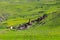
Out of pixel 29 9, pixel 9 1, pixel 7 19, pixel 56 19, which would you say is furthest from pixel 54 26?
pixel 9 1

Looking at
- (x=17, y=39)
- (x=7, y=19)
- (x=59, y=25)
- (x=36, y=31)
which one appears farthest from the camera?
(x=7, y=19)

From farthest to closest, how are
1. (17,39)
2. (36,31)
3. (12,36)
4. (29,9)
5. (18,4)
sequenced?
(18,4) → (29,9) → (36,31) → (12,36) → (17,39)

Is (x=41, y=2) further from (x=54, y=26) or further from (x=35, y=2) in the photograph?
(x=54, y=26)

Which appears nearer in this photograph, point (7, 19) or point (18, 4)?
point (7, 19)

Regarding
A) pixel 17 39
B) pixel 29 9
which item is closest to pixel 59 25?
pixel 17 39

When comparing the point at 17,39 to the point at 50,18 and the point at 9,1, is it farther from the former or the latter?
the point at 9,1

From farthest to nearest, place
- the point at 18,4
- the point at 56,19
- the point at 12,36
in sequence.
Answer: the point at 18,4, the point at 56,19, the point at 12,36
